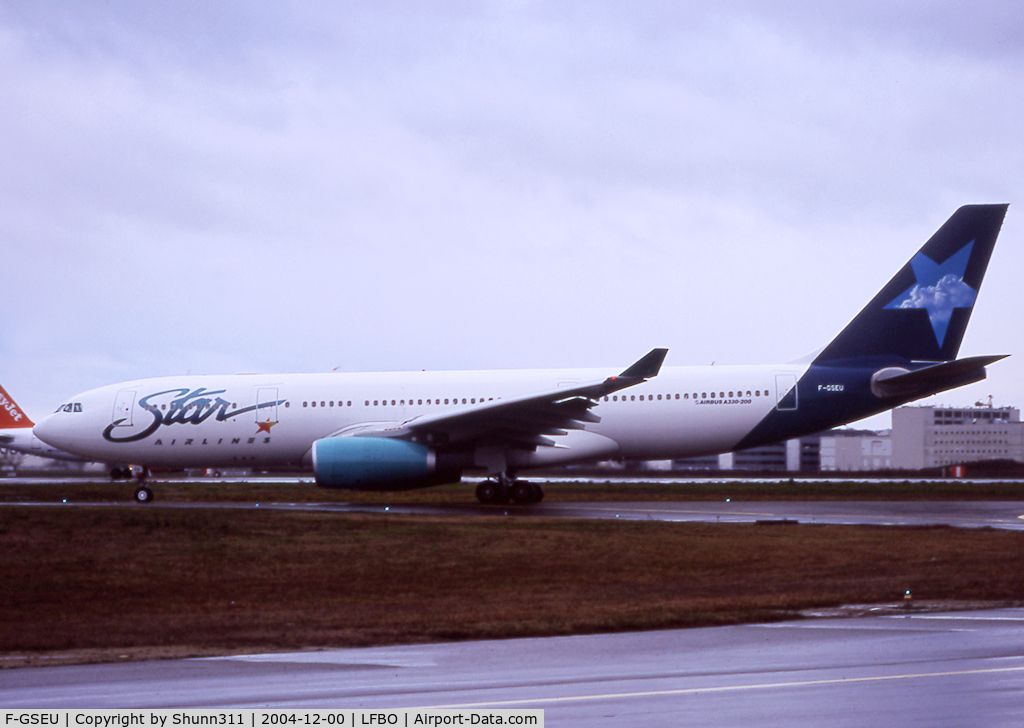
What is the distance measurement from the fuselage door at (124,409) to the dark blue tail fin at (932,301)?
53.6ft

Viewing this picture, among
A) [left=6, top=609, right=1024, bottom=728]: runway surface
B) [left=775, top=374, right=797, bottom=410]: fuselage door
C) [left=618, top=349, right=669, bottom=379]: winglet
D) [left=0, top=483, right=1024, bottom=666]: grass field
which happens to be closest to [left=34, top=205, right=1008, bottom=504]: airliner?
[left=775, top=374, right=797, bottom=410]: fuselage door

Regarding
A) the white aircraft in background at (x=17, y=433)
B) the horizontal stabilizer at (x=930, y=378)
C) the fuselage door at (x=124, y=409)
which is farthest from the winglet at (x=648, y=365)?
the white aircraft in background at (x=17, y=433)

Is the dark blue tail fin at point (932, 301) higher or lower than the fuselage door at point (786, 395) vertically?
higher

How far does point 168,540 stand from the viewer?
50.7 ft

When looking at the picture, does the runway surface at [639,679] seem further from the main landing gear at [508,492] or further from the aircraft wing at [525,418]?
the main landing gear at [508,492]

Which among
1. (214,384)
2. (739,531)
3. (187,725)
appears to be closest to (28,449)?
(214,384)

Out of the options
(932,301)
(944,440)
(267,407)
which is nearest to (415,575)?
(267,407)

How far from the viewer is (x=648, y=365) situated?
2162 cm

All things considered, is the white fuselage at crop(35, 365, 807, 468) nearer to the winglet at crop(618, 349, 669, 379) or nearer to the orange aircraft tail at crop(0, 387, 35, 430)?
the winglet at crop(618, 349, 669, 379)

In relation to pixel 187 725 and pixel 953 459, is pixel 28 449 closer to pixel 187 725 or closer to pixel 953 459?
pixel 187 725

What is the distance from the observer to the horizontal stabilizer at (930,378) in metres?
22.7

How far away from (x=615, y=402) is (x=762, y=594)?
13187mm

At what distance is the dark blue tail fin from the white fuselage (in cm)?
161

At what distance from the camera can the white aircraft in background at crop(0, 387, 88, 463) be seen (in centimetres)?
3681
